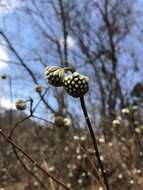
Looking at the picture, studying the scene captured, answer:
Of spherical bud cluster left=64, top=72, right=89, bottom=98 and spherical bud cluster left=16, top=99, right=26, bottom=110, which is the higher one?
spherical bud cluster left=16, top=99, right=26, bottom=110

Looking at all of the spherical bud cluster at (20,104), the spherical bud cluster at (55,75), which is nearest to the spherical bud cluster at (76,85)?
the spherical bud cluster at (55,75)

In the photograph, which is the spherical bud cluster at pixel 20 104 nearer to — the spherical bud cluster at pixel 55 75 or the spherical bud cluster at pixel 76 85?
the spherical bud cluster at pixel 55 75

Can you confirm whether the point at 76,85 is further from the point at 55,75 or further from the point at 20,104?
the point at 20,104

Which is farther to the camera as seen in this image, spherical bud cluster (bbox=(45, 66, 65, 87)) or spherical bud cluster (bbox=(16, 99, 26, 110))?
spherical bud cluster (bbox=(16, 99, 26, 110))

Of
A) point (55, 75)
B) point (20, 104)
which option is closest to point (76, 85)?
point (55, 75)

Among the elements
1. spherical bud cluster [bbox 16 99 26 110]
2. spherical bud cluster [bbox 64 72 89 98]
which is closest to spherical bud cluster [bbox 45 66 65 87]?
spherical bud cluster [bbox 64 72 89 98]

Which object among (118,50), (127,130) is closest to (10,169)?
(127,130)

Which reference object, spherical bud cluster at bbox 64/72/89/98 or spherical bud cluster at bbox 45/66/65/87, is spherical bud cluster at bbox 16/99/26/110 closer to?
spherical bud cluster at bbox 45/66/65/87
